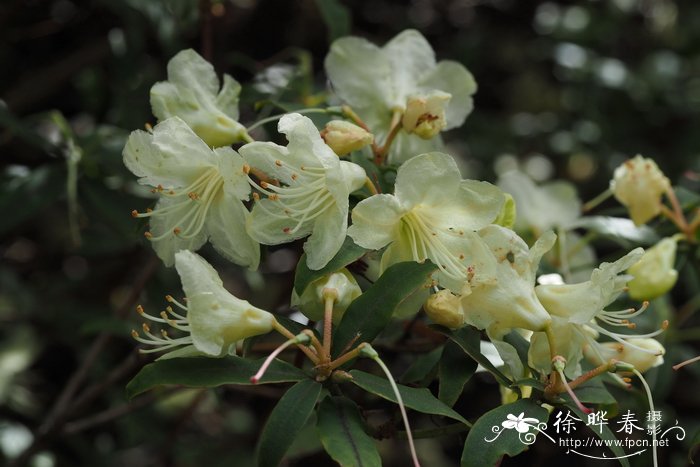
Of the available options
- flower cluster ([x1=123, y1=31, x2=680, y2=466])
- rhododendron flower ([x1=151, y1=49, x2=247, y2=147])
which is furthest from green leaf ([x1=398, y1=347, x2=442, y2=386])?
rhododendron flower ([x1=151, y1=49, x2=247, y2=147])

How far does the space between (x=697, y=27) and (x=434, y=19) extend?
770mm

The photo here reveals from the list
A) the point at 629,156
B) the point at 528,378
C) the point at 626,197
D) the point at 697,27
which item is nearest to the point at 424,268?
the point at 528,378

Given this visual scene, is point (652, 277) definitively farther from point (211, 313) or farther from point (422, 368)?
point (211, 313)

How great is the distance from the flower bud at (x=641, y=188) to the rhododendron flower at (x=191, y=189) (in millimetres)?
638

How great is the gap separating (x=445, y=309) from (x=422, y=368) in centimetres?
20

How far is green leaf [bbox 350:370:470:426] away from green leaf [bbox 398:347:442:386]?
18 cm

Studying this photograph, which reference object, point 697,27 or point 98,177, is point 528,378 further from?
point 697,27

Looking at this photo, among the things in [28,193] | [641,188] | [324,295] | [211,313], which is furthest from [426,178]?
[28,193]

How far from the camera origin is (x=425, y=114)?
1.12 m

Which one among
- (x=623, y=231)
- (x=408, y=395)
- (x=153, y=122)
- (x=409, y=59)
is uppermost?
(x=409, y=59)

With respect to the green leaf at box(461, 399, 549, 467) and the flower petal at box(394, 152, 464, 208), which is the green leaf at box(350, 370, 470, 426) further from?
the flower petal at box(394, 152, 464, 208)

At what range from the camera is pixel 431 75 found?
1.30 metres

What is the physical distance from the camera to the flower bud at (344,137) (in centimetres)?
102

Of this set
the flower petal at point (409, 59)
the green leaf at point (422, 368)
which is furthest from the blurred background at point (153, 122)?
the green leaf at point (422, 368)
